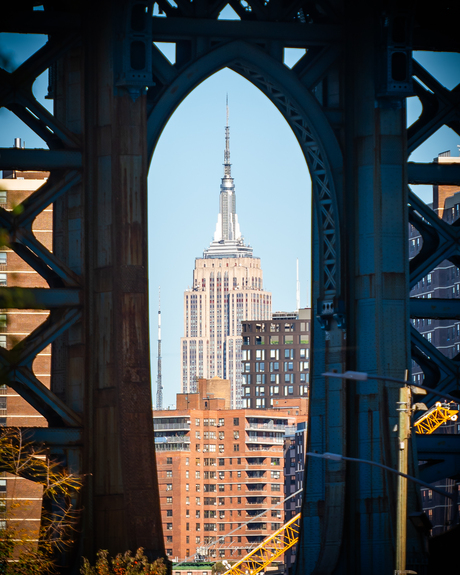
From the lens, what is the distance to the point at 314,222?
27.5 metres

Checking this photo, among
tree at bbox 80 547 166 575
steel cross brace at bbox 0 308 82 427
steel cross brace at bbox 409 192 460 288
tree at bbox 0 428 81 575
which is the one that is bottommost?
tree at bbox 80 547 166 575

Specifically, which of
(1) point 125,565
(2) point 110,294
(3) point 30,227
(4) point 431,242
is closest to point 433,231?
(4) point 431,242

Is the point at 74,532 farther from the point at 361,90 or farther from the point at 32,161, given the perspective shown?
the point at 361,90

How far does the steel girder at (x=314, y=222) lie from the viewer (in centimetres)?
2414

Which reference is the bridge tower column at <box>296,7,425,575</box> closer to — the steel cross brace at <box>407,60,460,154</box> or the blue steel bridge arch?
the blue steel bridge arch

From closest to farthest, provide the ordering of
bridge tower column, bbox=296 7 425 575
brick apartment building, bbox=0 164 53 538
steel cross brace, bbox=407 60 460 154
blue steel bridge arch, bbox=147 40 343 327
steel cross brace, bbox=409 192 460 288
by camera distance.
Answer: bridge tower column, bbox=296 7 425 575, blue steel bridge arch, bbox=147 40 343 327, steel cross brace, bbox=409 192 460 288, steel cross brace, bbox=407 60 460 154, brick apartment building, bbox=0 164 53 538

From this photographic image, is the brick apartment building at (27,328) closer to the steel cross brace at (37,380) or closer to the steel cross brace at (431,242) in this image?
the steel cross brace at (431,242)

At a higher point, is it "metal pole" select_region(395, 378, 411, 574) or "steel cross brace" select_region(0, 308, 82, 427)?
"steel cross brace" select_region(0, 308, 82, 427)

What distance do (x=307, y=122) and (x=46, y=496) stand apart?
8.67m

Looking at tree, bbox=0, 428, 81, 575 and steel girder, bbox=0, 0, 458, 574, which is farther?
steel girder, bbox=0, 0, 458, 574

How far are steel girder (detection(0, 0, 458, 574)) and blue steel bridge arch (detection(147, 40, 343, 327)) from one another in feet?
0.12

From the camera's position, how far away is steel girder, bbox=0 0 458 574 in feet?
79.2

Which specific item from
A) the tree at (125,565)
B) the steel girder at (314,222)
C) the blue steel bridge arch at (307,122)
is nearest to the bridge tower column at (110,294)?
the steel girder at (314,222)

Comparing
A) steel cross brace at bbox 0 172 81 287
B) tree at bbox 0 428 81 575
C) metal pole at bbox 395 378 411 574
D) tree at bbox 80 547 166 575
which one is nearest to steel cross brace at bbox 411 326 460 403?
metal pole at bbox 395 378 411 574
